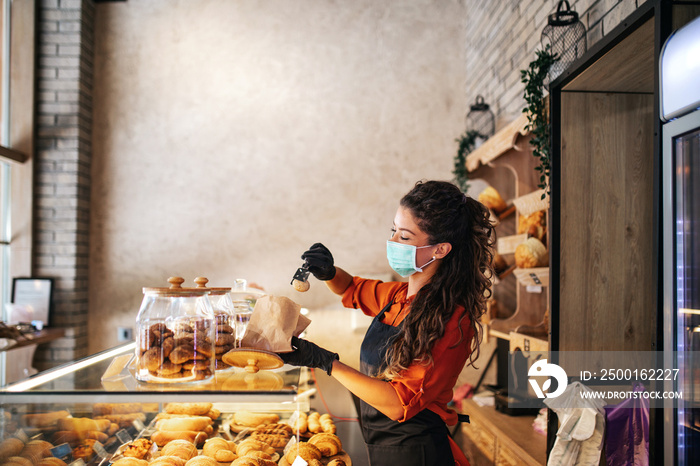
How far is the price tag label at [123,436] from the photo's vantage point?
1.68 meters

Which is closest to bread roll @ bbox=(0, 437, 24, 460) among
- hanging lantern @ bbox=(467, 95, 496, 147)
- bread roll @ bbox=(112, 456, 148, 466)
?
bread roll @ bbox=(112, 456, 148, 466)

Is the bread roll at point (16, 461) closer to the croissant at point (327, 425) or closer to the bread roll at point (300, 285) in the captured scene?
the bread roll at point (300, 285)

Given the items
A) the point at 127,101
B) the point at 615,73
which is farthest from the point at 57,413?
the point at 127,101

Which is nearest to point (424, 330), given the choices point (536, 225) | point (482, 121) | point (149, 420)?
point (149, 420)

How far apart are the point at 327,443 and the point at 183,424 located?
51 centimetres

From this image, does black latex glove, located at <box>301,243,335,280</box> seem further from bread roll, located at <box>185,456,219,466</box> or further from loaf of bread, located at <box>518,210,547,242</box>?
loaf of bread, located at <box>518,210,547,242</box>

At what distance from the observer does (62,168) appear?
4141 millimetres

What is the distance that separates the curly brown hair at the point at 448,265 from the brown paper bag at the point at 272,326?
0.40 meters

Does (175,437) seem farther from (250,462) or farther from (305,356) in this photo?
(305,356)

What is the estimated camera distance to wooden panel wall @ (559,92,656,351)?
A: 2.13 meters

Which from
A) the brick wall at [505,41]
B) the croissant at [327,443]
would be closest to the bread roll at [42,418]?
the croissant at [327,443]

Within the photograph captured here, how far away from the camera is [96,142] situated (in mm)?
4355

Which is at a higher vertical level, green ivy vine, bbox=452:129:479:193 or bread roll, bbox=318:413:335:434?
green ivy vine, bbox=452:129:479:193

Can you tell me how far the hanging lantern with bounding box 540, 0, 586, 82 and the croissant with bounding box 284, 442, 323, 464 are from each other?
193cm
